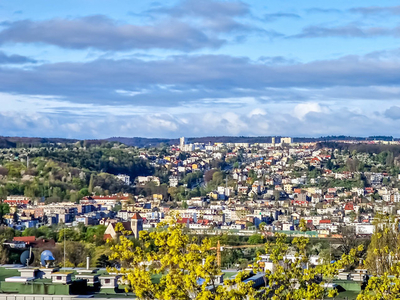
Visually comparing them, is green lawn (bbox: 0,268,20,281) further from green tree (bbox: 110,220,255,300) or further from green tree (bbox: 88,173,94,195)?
green tree (bbox: 88,173,94,195)

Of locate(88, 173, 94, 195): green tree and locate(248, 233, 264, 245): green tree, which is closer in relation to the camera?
locate(248, 233, 264, 245): green tree

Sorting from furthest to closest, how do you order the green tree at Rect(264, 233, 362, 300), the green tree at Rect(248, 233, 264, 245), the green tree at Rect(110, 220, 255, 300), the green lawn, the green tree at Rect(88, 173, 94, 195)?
1. the green tree at Rect(88, 173, 94, 195)
2. the green tree at Rect(248, 233, 264, 245)
3. the green lawn
4. the green tree at Rect(264, 233, 362, 300)
5. the green tree at Rect(110, 220, 255, 300)

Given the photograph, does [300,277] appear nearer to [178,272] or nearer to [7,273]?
[178,272]

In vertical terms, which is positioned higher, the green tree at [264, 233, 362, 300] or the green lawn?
the green tree at [264, 233, 362, 300]

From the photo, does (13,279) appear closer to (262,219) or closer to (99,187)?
(262,219)

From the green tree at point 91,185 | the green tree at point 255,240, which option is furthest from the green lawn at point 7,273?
the green tree at point 91,185

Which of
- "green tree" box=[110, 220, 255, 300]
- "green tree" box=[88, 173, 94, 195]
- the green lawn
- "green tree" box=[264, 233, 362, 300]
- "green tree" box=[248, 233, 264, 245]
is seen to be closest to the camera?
"green tree" box=[110, 220, 255, 300]

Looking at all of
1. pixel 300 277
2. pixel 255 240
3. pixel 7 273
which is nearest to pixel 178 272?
pixel 300 277

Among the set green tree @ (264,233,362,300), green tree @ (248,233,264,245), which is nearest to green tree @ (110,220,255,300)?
green tree @ (264,233,362,300)

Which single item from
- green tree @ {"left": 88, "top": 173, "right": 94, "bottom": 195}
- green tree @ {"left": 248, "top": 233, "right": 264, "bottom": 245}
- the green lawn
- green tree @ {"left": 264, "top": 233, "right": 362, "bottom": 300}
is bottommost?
green tree @ {"left": 248, "top": 233, "right": 264, "bottom": 245}

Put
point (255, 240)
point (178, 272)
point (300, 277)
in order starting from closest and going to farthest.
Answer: point (178, 272) < point (300, 277) < point (255, 240)

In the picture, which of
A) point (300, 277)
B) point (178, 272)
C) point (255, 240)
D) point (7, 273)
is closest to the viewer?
point (178, 272)
